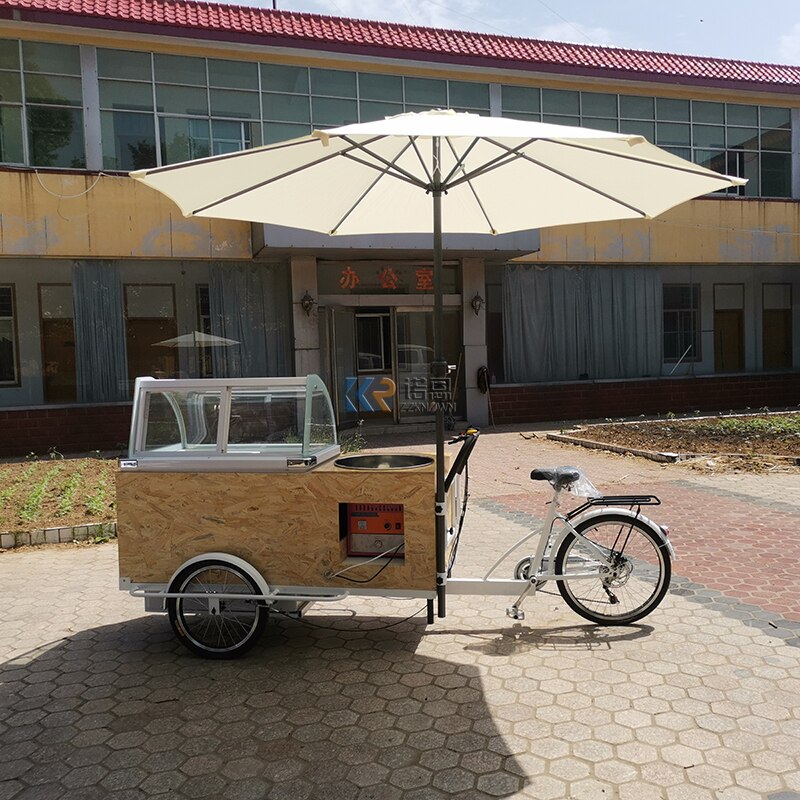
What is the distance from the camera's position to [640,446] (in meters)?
11.7

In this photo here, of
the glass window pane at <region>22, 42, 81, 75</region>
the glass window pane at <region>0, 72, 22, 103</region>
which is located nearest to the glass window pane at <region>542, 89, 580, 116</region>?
the glass window pane at <region>22, 42, 81, 75</region>

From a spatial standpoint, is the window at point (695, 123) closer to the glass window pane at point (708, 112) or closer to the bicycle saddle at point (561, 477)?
the glass window pane at point (708, 112)

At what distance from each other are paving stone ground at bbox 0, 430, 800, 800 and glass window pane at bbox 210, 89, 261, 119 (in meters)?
11.1

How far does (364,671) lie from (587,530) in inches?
60.7

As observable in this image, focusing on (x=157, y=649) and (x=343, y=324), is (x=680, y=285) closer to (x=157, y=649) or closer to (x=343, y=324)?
(x=343, y=324)

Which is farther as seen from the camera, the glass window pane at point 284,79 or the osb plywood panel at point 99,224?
the glass window pane at point 284,79

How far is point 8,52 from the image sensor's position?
1312cm

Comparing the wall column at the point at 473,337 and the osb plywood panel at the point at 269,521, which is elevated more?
the wall column at the point at 473,337

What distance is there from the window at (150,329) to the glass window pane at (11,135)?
287 centimetres

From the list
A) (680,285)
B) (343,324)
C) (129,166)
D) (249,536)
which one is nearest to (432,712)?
(249,536)

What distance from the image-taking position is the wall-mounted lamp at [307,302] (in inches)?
565

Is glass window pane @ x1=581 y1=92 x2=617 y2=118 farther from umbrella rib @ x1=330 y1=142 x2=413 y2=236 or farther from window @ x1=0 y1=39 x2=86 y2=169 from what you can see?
umbrella rib @ x1=330 y1=142 x2=413 y2=236

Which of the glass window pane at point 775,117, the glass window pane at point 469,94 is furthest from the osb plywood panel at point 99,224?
the glass window pane at point 775,117

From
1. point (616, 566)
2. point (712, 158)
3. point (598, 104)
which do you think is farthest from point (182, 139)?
point (616, 566)
